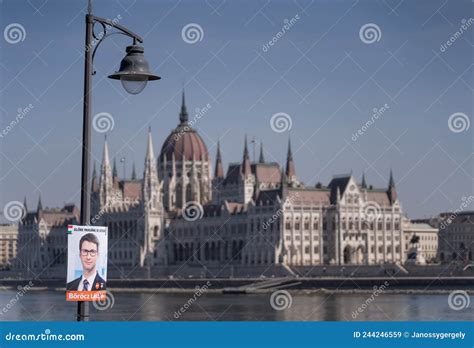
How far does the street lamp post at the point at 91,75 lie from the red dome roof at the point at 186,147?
91038 millimetres

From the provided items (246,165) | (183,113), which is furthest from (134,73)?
(183,113)

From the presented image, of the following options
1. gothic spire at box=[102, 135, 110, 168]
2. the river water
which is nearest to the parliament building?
gothic spire at box=[102, 135, 110, 168]

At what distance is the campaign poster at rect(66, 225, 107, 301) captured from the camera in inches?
348

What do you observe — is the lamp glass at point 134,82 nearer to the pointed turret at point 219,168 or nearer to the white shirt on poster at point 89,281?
the white shirt on poster at point 89,281

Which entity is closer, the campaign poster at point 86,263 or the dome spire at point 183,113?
the campaign poster at point 86,263

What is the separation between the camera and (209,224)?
90438 mm

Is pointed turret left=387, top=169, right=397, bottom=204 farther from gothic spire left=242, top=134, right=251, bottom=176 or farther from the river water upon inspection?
the river water

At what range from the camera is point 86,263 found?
29.4ft

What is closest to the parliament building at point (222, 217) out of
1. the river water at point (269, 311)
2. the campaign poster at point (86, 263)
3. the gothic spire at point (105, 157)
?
the gothic spire at point (105, 157)

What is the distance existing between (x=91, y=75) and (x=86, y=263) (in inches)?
59.9

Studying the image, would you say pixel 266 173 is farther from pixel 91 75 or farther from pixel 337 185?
pixel 91 75

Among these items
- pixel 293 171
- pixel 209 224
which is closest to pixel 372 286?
pixel 209 224

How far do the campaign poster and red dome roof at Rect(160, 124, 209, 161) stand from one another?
3588 inches

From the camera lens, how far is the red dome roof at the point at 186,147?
101 metres
